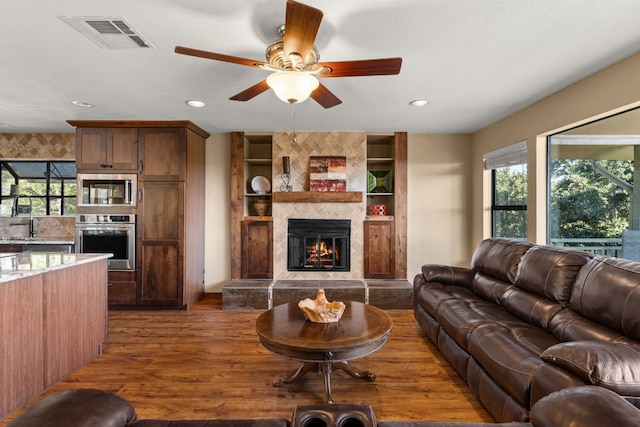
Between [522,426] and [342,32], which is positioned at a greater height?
[342,32]

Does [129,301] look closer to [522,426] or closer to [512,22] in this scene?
[522,426]

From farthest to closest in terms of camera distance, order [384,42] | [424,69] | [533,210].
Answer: [533,210] → [424,69] → [384,42]

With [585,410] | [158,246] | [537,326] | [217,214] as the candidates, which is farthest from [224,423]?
[217,214]

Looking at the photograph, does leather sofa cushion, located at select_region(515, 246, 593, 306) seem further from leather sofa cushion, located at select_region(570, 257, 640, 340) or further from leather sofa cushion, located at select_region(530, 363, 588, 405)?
leather sofa cushion, located at select_region(530, 363, 588, 405)

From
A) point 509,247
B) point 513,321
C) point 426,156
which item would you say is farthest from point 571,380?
point 426,156

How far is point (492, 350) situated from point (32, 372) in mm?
3019

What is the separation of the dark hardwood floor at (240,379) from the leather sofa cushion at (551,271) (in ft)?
2.95

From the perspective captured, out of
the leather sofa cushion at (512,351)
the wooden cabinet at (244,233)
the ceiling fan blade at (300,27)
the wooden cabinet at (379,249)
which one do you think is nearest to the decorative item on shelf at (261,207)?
the wooden cabinet at (244,233)

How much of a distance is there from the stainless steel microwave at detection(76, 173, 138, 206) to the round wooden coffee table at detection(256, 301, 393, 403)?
2806 millimetres

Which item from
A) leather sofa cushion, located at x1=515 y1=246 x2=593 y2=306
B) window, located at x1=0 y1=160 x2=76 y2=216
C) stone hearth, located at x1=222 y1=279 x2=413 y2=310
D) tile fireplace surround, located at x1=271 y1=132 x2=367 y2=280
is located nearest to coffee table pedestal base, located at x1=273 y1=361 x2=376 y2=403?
leather sofa cushion, located at x1=515 y1=246 x2=593 y2=306

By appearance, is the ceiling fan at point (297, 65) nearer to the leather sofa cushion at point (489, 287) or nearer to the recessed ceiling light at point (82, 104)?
the leather sofa cushion at point (489, 287)

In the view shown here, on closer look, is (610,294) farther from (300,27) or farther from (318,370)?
(300,27)

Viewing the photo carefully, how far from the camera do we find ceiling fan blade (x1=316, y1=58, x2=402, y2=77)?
1.75 metres

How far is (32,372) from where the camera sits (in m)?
2.08
